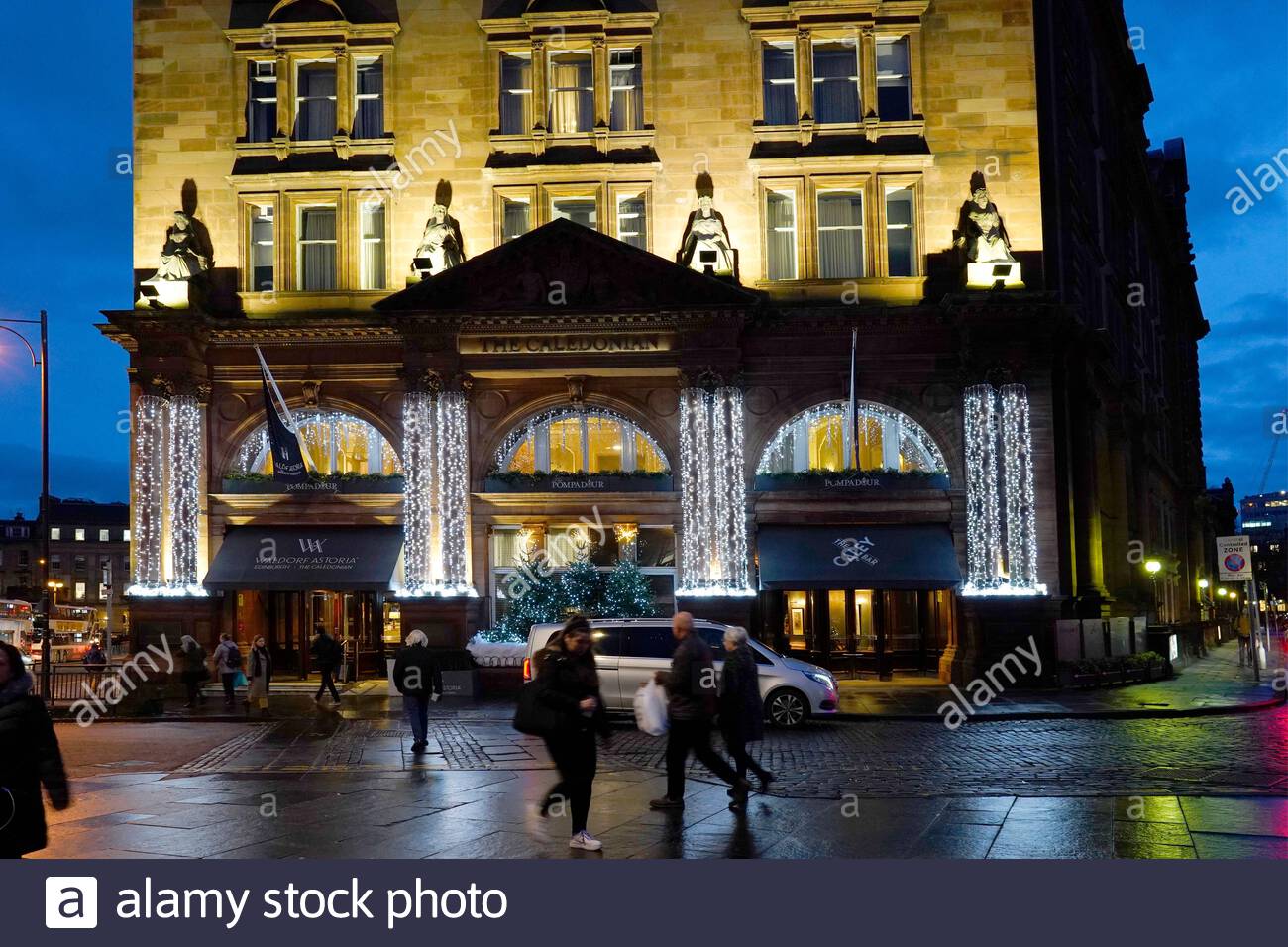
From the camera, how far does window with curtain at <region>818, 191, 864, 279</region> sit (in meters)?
32.1

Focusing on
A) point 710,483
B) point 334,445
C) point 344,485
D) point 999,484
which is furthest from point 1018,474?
point 334,445

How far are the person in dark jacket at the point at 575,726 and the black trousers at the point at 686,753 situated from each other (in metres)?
1.82

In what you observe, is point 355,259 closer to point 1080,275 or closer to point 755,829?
point 1080,275

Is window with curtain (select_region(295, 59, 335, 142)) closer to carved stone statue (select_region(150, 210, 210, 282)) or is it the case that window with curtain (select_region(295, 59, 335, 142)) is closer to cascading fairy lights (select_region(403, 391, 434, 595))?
carved stone statue (select_region(150, 210, 210, 282))

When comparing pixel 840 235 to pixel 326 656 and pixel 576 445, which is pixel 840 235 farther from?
pixel 326 656

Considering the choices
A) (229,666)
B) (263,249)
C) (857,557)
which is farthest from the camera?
(263,249)

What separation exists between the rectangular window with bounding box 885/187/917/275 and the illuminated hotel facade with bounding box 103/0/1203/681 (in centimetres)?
7

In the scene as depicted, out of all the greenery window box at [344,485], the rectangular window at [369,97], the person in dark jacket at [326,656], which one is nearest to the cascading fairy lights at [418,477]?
the greenery window box at [344,485]

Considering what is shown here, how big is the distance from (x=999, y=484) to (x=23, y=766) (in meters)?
Result: 25.5

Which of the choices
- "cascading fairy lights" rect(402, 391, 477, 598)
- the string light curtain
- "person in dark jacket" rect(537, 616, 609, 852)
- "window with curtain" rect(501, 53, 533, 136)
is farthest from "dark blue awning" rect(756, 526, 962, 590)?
"person in dark jacket" rect(537, 616, 609, 852)

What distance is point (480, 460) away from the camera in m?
31.4

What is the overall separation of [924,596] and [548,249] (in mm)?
12059

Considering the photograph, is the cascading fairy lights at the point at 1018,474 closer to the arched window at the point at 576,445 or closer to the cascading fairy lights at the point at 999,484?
the cascading fairy lights at the point at 999,484

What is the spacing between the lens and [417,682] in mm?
18500
